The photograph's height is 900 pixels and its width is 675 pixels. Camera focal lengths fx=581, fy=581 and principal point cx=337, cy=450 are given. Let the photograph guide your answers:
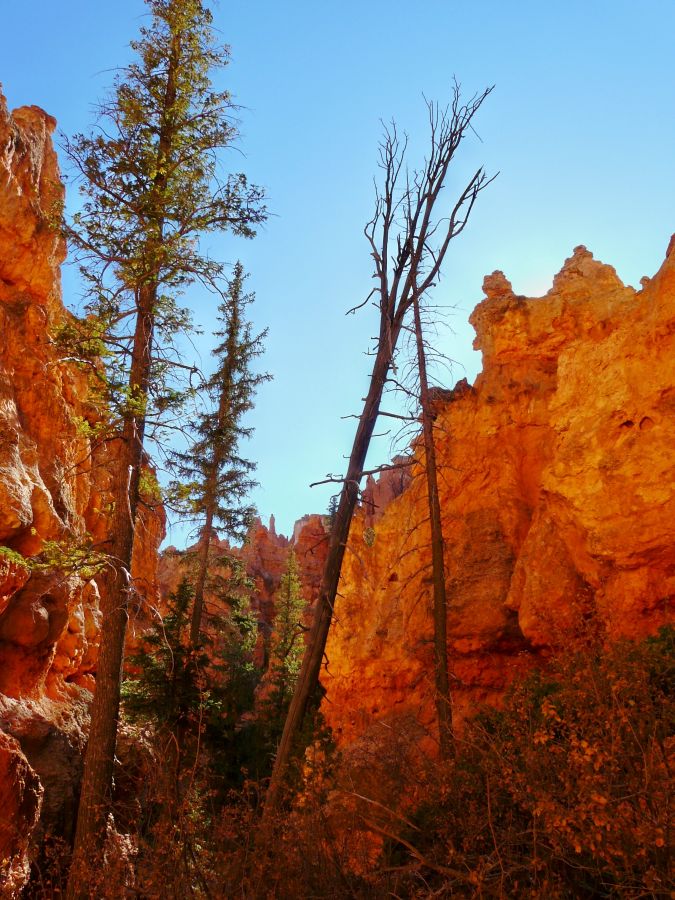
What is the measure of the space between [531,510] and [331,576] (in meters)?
7.05

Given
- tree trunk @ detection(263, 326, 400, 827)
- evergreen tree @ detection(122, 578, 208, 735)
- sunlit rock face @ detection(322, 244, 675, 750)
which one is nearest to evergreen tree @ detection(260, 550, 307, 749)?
evergreen tree @ detection(122, 578, 208, 735)

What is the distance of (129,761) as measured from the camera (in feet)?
41.0

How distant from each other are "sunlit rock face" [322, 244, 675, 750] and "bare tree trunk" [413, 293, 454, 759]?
0.56m

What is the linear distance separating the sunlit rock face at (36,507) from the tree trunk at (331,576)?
127 inches

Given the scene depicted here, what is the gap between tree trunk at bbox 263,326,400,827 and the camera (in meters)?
7.31

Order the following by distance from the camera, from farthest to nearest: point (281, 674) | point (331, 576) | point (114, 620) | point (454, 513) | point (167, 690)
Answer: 1. point (281, 674)
2. point (167, 690)
3. point (454, 513)
4. point (331, 576)
5. point (114, 620)

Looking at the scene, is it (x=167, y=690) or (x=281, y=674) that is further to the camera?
(x=281, y=674)

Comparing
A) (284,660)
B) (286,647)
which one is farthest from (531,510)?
(286,647)

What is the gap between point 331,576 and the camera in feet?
26.7

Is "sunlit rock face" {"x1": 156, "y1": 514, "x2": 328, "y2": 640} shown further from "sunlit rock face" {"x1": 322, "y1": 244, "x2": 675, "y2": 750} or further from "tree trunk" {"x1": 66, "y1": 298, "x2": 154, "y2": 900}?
"tree trunk" {"x1": 66, "y1": 298, "x2": 154, "y2": 900}

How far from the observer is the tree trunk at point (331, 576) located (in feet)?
24.0

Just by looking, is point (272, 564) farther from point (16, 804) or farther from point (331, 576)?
point (331, 576)

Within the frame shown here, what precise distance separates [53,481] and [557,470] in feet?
34.2

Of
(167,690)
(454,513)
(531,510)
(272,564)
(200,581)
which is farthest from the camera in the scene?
(272,564)
